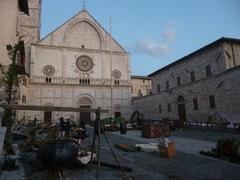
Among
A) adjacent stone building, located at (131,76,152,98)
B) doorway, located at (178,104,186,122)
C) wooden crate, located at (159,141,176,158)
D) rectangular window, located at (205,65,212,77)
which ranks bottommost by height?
wooden crate, located at (159,141,176,158)

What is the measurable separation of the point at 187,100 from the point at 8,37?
21.1 meters

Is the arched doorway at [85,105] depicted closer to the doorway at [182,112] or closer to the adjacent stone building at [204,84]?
the adjacent stone building at [204,84]

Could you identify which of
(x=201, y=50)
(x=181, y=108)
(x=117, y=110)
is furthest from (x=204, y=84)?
(x=117, y=110)

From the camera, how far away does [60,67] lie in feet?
112

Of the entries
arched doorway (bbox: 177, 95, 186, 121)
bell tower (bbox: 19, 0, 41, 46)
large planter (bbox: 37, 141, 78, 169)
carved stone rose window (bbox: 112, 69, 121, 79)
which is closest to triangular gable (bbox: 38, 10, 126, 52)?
bell tower (bbox: 19, 0, 41, 46)

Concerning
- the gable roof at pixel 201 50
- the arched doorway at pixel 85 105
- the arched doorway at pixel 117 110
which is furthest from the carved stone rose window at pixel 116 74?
the gable roof at pixel 201 50

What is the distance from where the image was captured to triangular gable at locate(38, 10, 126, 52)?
35125 mm

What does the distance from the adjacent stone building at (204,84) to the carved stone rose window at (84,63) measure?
13.5 m

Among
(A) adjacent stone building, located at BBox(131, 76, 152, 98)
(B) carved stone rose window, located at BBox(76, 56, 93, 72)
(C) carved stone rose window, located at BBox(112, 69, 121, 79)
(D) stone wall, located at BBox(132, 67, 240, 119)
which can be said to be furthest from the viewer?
(A) adjacent stone building, located at BBox(131, 76, 152, 98)

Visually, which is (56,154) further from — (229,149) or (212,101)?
(212,101)

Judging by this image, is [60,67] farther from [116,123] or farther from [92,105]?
[116,123]

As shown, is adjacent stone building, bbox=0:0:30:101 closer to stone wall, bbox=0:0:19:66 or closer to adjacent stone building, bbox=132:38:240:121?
stone wall, bbox=0:0:19:66

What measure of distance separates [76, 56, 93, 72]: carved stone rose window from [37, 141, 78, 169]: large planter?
31786 mm

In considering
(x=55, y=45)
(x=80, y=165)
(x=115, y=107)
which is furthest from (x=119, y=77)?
(x=80, y=165)
